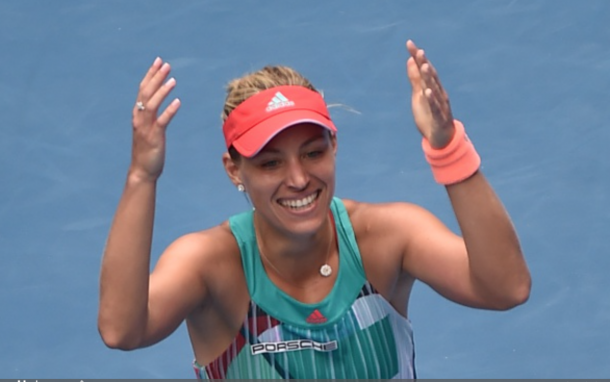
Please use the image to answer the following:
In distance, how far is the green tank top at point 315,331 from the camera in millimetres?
3928

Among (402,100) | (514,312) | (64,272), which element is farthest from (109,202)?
(514,312)

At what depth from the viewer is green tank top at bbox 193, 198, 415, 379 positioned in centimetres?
393

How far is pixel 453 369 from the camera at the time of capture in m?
5.83

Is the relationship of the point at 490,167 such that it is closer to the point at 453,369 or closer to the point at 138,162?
the point at 453,369

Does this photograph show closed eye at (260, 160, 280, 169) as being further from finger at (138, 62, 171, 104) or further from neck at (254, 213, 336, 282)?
finger at (138, 62, 171, 104)

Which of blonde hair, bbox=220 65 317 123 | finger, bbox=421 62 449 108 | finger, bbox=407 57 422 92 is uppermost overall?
blonde hair, bbox=220 65 317 123

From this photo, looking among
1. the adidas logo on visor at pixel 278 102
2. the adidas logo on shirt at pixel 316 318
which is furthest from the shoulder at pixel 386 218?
the adidas logo on visor at pixel 278 102

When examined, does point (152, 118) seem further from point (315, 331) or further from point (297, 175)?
point (315, 331)

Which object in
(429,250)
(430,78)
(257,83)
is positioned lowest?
(429,250)

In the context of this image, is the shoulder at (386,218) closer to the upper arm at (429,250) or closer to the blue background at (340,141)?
the upper arm at (429,250)

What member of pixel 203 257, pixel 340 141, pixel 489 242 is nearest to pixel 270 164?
pixel 203 257

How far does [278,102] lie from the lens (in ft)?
12.3

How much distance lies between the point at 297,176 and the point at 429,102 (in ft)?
1.41

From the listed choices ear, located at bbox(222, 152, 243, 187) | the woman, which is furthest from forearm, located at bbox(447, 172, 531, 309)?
ear, located at bbox(222, 152, 243, 187)
